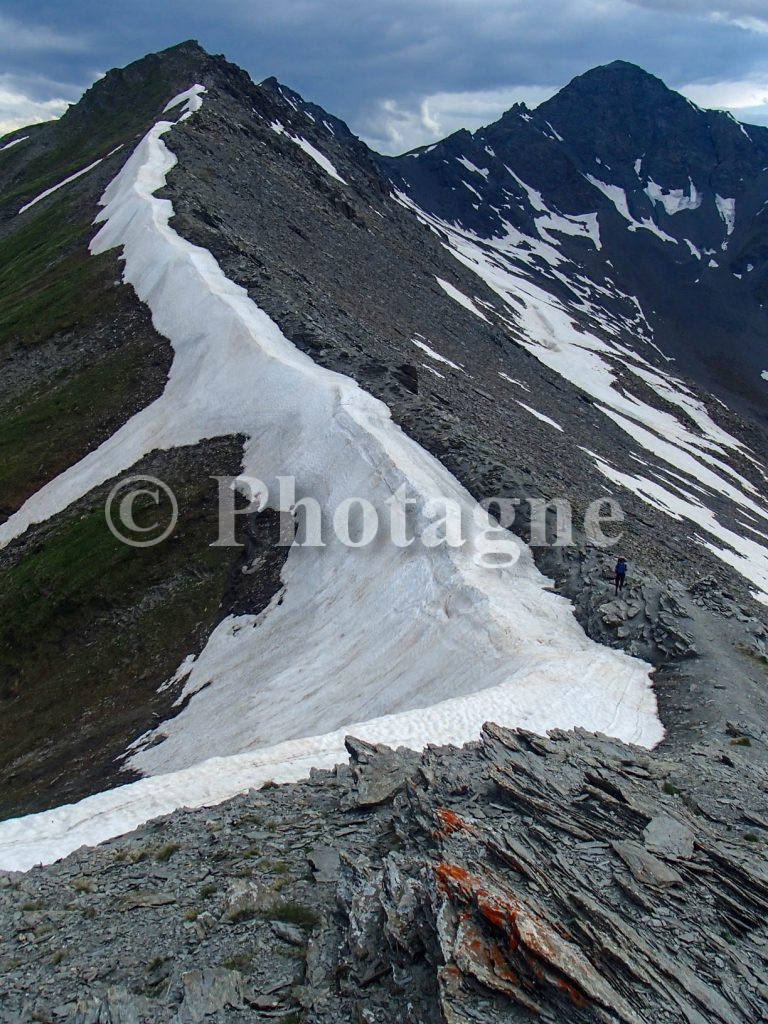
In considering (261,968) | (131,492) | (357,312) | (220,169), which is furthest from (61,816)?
(220,169)

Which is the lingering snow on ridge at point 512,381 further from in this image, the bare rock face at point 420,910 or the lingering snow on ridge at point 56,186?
the lingering snow on ridge at point 56,186

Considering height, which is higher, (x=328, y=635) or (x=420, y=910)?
(x=420, y=910)

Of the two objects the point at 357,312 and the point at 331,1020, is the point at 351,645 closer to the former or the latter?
the point at 331,1020

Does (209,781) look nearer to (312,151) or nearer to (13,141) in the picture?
(312,151)

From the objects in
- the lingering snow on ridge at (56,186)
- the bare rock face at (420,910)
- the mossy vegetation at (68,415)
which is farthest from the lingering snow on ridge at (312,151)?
the bare rock face at (420,910)

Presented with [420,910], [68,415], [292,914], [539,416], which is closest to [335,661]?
[292,914]

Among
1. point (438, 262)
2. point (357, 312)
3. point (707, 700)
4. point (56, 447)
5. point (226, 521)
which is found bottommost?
point (707, 700)

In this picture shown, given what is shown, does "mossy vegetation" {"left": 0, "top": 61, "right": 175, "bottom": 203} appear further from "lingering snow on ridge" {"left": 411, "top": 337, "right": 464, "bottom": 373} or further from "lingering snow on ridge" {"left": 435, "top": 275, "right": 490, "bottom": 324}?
"lingering snow on ridge" {"left": 411, "top": 337, "right": 464, "bottom": 373}
